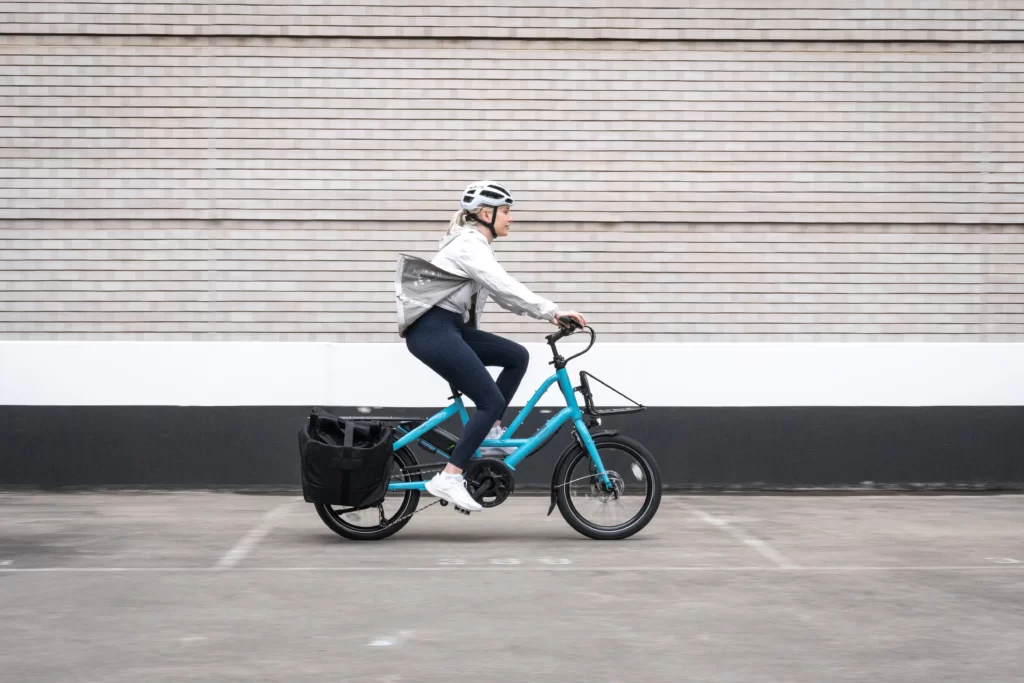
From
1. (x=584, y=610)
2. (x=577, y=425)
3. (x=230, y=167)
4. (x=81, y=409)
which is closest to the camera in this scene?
(x=584, y=610)

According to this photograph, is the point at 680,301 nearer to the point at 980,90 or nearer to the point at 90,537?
the point at 980,90

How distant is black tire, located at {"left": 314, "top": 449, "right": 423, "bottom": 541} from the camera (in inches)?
290

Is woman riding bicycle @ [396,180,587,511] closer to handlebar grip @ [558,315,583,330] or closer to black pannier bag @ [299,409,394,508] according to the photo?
handlebar grip @ [558,315,583,330]

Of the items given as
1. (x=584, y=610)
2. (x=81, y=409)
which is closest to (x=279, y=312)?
(x=81, y=409)

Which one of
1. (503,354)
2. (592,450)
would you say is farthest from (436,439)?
(592,450)

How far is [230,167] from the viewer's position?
1041 cm

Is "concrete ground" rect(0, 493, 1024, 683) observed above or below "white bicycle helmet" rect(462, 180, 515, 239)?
below

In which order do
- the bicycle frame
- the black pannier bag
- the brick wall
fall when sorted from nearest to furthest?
the black pannier bag < the bicycle frame < the brick wall

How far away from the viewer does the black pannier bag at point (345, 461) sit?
22.9 ft

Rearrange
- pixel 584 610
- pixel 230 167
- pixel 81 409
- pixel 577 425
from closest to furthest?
pixel 584 610, pixel 577 425, pixel 81 409, pixel 230 167

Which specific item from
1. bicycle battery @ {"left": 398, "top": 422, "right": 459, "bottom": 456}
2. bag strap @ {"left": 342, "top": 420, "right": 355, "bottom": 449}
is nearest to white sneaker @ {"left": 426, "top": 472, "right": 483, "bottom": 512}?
bicycle battery @ {"left": 398, "top": 422, "right": 459, "bottom": 456}

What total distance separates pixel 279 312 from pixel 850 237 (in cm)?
497

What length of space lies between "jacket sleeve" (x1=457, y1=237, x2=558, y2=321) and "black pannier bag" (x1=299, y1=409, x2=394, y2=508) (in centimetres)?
104

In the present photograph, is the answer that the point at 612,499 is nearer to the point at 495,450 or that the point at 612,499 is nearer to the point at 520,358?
the point at 495,450
